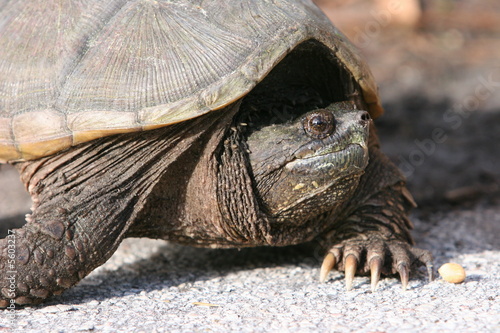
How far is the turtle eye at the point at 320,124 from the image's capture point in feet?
10.3

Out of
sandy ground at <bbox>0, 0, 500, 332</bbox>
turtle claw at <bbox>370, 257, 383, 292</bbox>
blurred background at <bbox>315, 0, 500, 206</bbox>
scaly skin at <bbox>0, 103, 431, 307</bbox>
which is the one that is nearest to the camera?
sandy ground at <bbox>0, 0, 500, 332</bbox>

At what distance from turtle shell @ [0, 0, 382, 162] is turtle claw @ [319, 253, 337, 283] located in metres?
1.06

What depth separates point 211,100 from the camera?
306cm

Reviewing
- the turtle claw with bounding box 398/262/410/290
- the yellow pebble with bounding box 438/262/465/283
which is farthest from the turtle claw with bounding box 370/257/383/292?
the yellow pebble with bounding box 438/262/465/283

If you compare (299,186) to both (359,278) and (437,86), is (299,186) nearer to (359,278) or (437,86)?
(359,278)

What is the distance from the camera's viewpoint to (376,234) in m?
3.66

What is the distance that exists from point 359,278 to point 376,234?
1.00 feet

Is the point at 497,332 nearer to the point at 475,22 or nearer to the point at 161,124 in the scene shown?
the point at 161,124

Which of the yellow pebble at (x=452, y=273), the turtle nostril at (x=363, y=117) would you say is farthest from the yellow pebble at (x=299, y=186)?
the yellow pebble at (x=452, y=273)

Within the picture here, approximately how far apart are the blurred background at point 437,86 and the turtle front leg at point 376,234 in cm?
150

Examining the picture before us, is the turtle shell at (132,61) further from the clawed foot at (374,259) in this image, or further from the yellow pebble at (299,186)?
the clawed foot at (374,259)

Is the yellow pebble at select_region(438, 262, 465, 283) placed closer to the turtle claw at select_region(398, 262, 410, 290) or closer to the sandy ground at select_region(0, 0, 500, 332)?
the sandy ground at select_region(0, 0, 500, 332)

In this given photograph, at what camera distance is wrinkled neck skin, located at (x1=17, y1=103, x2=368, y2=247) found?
318 centimetres

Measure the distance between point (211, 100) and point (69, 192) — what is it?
94 cm
